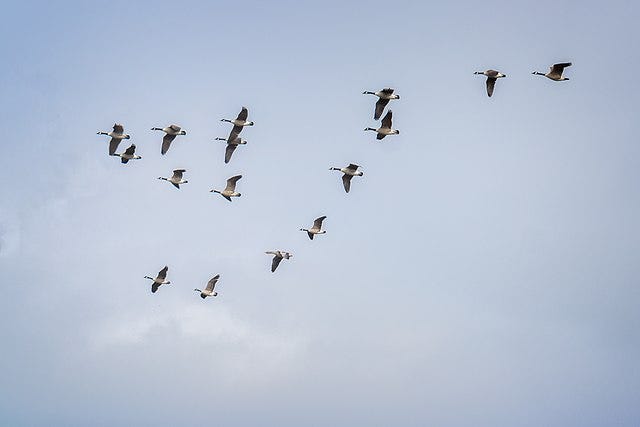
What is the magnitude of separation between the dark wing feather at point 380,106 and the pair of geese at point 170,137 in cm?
898

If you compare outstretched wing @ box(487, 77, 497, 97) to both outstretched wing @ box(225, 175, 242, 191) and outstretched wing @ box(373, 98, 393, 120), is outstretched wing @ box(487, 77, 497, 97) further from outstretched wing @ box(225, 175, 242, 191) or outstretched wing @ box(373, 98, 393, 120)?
outstretched wing @ box(225, 175, 242, 191)

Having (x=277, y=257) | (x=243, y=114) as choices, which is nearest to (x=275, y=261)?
(x=277, y=257)

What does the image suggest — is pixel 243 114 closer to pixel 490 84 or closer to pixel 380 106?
pixel 380 106

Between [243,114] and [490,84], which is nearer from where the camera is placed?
[490,84]

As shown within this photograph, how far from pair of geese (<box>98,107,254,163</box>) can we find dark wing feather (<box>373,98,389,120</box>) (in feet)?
29.5

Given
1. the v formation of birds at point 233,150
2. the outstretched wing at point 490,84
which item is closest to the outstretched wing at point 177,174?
the v formation of birds at point 233,150

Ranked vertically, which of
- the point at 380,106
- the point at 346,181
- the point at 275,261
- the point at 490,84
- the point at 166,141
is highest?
the point at 166,141

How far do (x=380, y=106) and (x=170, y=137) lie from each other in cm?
1559

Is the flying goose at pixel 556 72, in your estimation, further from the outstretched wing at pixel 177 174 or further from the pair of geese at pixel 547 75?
the outstretched wing at pixel 177 174

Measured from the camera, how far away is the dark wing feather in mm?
68250

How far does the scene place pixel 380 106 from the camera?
68312mm

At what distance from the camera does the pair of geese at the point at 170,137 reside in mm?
71375

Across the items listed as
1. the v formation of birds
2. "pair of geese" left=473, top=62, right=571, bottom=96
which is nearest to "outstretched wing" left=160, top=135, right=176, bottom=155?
the v formation of birds

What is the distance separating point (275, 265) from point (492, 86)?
19.9 metres
